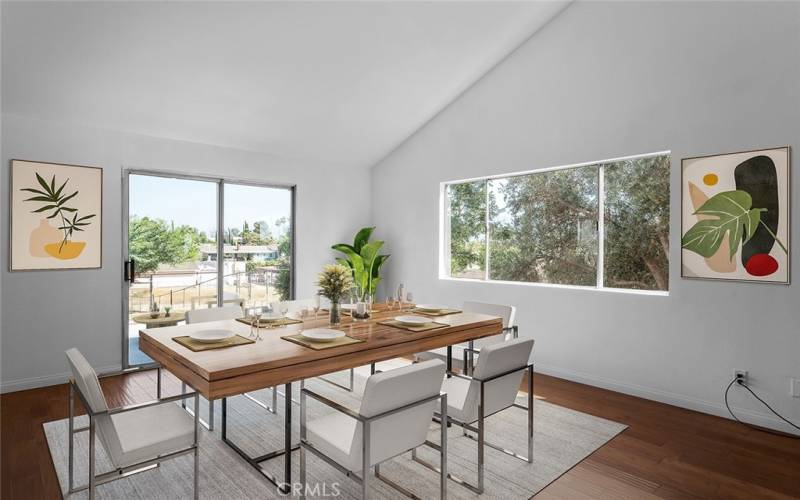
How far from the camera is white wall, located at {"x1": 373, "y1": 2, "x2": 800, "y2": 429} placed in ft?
10.9

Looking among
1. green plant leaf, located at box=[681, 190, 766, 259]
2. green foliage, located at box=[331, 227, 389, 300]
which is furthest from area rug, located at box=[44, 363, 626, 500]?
green foliage, located at box=[331, 227, 389, 300]

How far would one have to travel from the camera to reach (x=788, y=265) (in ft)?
10.7

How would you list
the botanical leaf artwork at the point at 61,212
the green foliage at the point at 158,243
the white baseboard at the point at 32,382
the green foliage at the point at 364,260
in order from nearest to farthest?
1. the white baseboard at the point at 32,382
2. the botanical leaf artwork at the point at 61,212
3. the green foliage at the point at 158,243
4. the green foliage at the point at 364,260

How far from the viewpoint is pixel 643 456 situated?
9.52 feet

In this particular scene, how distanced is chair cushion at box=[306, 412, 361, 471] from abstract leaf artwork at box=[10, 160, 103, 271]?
3363 millimetres

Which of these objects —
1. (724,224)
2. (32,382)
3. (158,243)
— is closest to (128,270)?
(158,243)

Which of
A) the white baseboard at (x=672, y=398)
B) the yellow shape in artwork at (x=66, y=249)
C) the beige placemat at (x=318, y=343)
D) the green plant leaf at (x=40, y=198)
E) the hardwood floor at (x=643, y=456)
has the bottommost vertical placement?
the hardwood floor at (x=643, y=456)

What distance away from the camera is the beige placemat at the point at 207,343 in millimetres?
2326

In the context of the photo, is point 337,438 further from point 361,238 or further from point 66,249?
point 361,238

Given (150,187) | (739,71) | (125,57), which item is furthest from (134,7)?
(739,71)

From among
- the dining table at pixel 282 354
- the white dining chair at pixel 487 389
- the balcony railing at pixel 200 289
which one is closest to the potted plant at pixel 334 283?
the dining table at pixel 282 354

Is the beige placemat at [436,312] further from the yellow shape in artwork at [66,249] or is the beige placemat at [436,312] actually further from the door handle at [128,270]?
the yellow shape in artwork at [66,249]

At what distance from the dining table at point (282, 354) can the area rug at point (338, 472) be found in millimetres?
144

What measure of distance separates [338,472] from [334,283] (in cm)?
112
